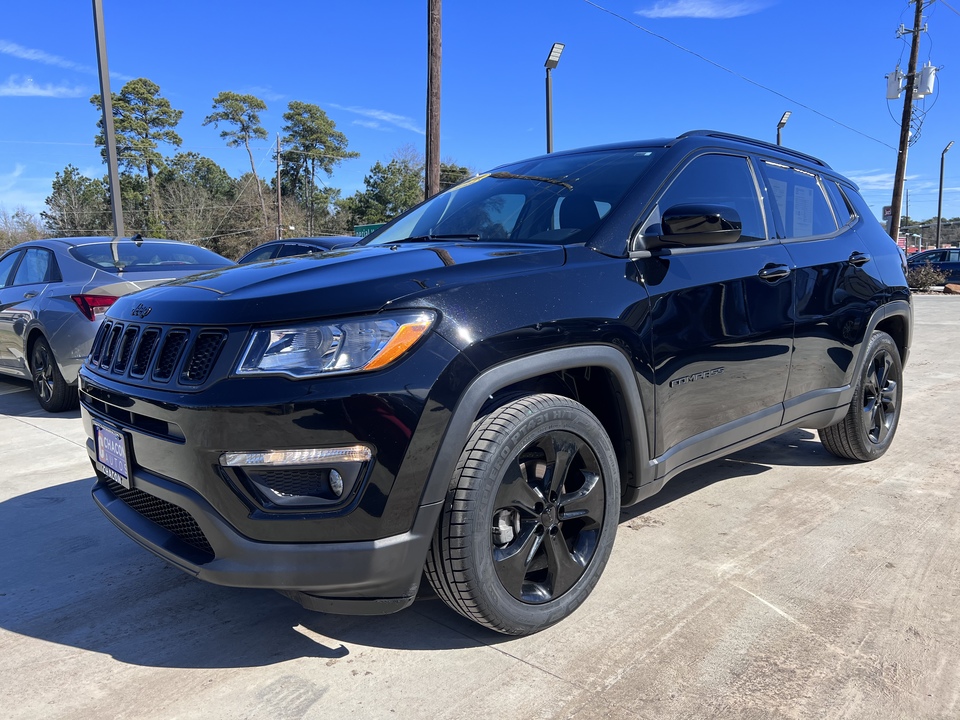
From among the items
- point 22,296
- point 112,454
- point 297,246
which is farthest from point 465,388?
point 297,246

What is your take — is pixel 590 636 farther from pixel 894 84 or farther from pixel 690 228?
pixel 894 84

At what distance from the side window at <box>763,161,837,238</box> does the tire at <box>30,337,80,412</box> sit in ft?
18.1

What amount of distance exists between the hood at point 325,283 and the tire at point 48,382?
159 inches

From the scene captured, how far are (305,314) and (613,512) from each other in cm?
132

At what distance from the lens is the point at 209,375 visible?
202cm

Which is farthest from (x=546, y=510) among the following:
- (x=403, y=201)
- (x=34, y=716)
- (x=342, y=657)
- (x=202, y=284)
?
(x=403, y=201)

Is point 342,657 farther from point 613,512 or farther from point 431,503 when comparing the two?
point 613,512

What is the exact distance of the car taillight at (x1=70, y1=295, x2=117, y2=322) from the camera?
5.83m

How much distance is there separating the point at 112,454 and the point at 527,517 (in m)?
1.43

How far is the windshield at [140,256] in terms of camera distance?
20.6 ft

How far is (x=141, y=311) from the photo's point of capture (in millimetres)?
2408

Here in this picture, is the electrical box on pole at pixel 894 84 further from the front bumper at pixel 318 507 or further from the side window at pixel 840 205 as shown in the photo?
the front bumper at pixel 318 507

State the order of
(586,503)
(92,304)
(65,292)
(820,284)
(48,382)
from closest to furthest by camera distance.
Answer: (586,503) < (820,284) < (92,304) < (65,292) < (48,382)

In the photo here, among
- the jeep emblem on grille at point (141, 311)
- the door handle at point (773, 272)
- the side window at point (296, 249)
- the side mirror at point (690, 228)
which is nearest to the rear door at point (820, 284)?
the door handle at point (773, 272)
